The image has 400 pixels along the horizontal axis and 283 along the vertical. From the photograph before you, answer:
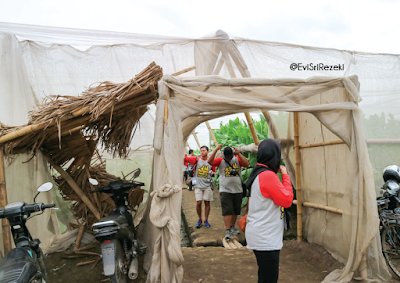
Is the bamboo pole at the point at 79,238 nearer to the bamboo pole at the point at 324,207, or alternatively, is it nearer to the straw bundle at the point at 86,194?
the straw bundle at the point at 86,194

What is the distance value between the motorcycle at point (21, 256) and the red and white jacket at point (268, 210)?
192 centimetres

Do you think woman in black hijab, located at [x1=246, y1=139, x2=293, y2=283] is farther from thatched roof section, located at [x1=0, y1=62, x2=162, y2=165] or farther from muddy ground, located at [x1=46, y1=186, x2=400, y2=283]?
thatched roof section, located at [x1=0, y1=62, x2=162, y2=165]

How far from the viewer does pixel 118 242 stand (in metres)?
3.47

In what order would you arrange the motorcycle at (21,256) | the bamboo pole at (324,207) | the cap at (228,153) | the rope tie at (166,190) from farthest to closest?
the cap at (228,153)
the bamboo pole at (324,207)
the rope tie at (166,190)
the motorcycle at (21,256)

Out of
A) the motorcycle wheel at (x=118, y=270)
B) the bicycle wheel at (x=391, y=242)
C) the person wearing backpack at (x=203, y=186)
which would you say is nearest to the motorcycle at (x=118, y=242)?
the motorcycle wheel at (x=118, y=270)

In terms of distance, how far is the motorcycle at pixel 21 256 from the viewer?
2.30 meters

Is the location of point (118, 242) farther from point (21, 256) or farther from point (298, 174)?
point (298, 174)

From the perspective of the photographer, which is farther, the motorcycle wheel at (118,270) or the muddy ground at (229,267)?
the muddy ground at (229,267)

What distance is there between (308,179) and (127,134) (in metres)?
3.21

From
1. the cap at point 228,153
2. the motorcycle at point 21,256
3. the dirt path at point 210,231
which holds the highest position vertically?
the cap at point 228,153

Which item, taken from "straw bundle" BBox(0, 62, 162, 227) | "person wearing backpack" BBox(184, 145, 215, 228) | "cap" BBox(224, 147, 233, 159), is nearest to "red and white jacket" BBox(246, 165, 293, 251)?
"straw bundle" BBox(0, 62, 162, 227)

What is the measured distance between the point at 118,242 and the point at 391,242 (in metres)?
3.51

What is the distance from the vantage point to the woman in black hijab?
2510mm

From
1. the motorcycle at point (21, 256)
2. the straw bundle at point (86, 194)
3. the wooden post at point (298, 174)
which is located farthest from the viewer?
the wooden post at point (298, 174)
